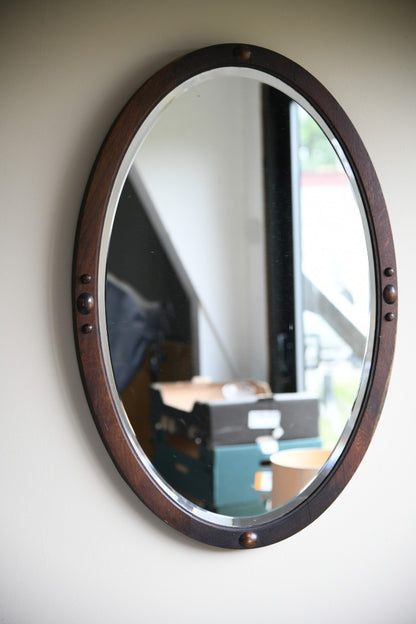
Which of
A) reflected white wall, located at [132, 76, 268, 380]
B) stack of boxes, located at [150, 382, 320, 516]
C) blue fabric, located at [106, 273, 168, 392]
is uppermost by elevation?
reflected white wall, located at [132, 76, 268, 380]

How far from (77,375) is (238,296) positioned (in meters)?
0.52

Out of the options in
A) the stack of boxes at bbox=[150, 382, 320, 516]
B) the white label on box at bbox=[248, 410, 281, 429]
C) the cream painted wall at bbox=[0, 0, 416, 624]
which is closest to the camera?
the cream painted wall at bbox=[0, 0, 416, 624]

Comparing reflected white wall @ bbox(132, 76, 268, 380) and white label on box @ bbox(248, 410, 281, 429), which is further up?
reflected white wall @ bbox(132, 76, 268, 380)

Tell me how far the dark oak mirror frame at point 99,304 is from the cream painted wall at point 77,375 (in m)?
0.04

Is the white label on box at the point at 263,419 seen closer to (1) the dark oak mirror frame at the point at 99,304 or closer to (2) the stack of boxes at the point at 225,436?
(2) the stack of boxes at the point at 225,436

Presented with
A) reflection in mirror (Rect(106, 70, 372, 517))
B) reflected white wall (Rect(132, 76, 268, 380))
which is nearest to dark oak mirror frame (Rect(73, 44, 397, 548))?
reflection in mirror (Rect(106, 70, 372, 517))

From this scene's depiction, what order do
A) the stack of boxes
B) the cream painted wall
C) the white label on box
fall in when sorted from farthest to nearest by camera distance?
the white label on box
the stack of boxes
the cream painted wall

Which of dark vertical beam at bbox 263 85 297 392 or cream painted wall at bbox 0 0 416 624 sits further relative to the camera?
dark vertical beam at bbox 263 85 297 392

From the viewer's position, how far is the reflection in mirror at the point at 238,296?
4.91ft

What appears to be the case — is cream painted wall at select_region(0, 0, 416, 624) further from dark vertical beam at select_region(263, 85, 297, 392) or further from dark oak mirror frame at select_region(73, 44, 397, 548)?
dark vertical beam at select_region(263, 85, 297, 392)

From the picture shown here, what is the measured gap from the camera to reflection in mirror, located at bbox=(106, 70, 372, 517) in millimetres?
1495

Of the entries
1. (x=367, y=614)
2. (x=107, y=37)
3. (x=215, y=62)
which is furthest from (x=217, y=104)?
(x=367, y=614)

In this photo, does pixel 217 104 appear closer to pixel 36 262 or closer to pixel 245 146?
pixel 245 146

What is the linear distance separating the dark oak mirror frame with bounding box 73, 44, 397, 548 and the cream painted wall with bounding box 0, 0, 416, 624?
0.15 ft
